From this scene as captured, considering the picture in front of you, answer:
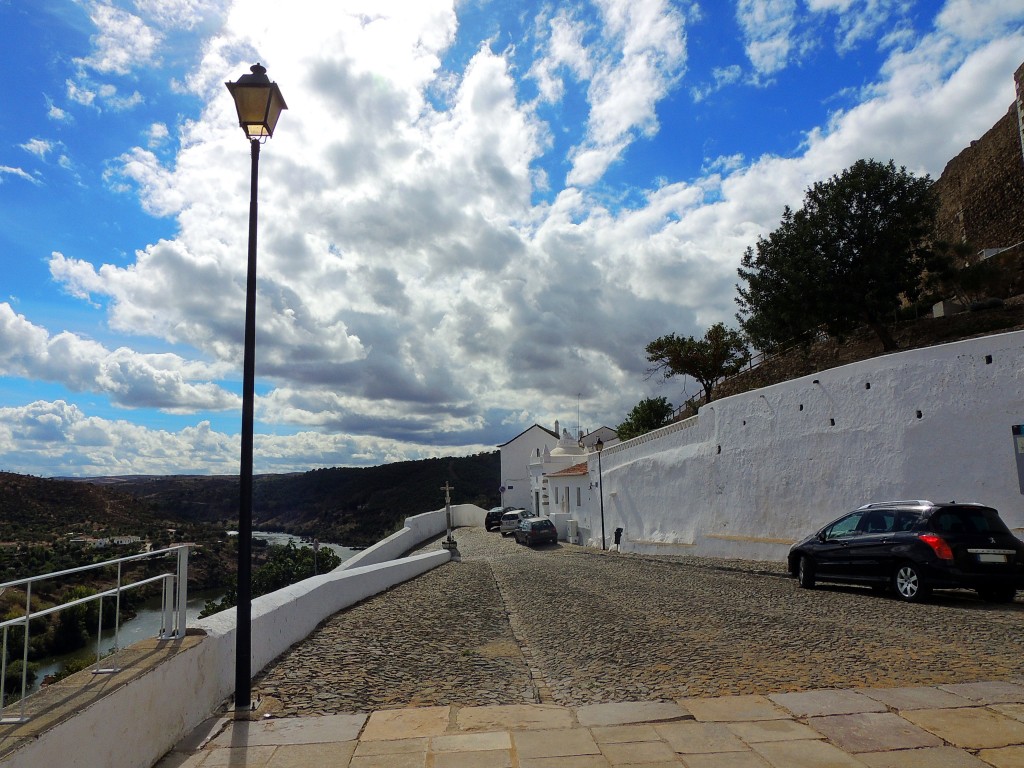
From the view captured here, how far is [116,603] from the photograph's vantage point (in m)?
4.62

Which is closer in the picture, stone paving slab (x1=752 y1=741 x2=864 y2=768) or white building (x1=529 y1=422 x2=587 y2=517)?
stone paving slab (x1=752 y1=741 x2=864 y2=768)

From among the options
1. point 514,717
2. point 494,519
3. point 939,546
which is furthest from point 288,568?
point 514,717

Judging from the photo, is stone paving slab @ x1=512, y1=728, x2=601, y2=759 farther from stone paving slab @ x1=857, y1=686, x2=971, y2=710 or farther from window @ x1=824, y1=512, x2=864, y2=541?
window @ x1=824, y1=512, x2=864, y2=541

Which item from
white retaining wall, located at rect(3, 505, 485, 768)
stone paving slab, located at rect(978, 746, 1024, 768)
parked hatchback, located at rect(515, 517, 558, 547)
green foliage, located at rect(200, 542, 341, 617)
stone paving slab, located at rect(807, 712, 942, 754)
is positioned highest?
white retaining wall, located at rect(3, 505, 485, 768)

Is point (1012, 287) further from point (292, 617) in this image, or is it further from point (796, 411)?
point (292, 617)

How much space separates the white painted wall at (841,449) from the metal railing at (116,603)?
14025 mm

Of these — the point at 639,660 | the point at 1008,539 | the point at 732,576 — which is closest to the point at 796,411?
the point at 732,576

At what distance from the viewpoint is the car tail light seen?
966 centimetres

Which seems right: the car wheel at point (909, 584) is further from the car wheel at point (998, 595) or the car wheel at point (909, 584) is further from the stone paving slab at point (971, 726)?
the stone paving slab at point (971, 726)

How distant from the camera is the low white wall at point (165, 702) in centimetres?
347

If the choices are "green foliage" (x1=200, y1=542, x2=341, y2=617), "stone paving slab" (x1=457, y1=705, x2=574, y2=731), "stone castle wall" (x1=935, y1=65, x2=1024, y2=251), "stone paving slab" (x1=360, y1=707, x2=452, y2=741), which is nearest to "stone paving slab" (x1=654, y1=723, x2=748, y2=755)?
"stone paving slab" (x1=457, y1=705, x2=574, y2=731)

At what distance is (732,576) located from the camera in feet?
48.2

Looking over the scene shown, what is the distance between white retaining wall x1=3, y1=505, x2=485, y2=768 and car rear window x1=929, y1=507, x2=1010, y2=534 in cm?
857

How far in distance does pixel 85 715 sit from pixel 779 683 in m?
4.75
